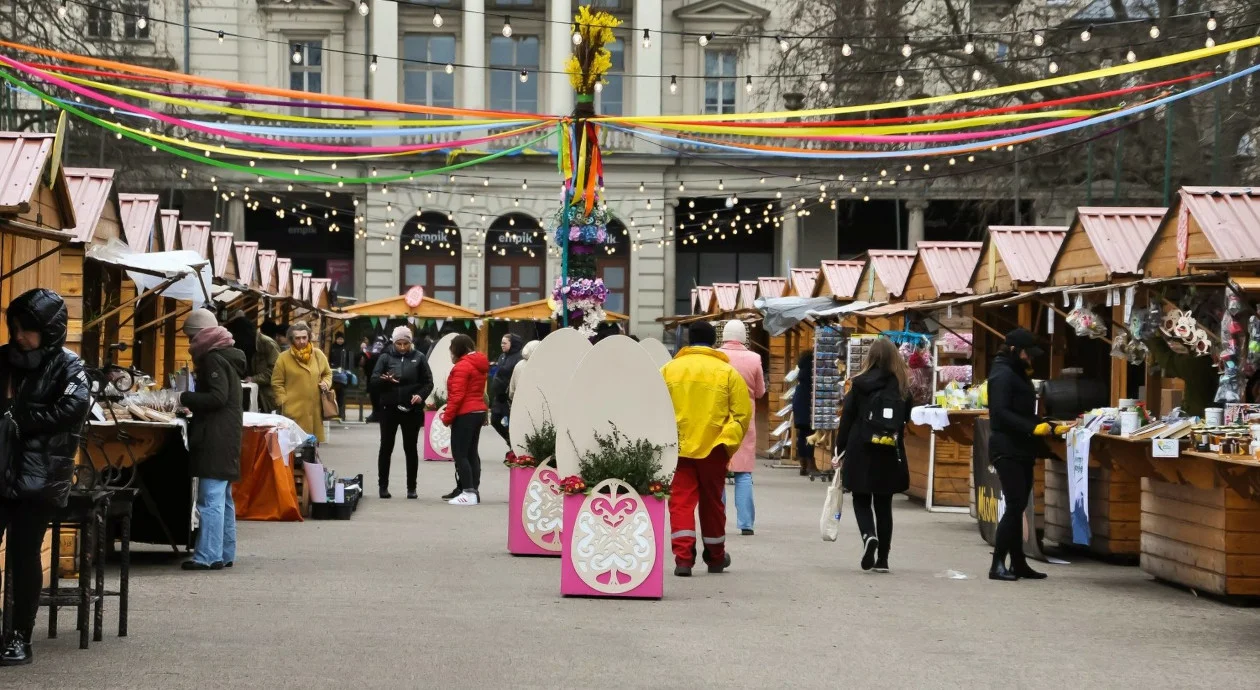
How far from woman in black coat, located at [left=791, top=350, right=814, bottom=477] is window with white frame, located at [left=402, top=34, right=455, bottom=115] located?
3287 cm

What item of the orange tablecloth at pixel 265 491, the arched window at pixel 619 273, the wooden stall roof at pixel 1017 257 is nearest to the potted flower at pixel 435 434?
the wooden stall roof at pixel 1017 257

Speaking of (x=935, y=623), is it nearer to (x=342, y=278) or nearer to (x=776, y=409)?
(x=776, y=409)

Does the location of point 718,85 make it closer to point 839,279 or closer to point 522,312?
point 522,312

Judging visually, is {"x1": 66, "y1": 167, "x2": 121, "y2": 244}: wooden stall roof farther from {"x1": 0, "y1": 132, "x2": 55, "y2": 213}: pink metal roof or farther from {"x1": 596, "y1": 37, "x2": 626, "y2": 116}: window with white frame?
{"x1": 596, "y1": 37, "x2": 626, "y2": 116}: window with white frame

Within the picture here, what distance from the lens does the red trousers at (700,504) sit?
12477 millimetres

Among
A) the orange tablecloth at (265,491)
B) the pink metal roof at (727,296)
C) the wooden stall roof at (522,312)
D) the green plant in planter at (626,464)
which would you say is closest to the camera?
the green plant in planter at (626,464)

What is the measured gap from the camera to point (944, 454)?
19.7 meters

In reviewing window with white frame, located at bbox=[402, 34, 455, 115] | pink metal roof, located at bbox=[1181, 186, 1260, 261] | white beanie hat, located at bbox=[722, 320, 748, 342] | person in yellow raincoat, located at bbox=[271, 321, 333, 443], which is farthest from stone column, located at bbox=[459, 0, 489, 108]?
pink metal roof, located at bbox=[1181, 186, 1260, 261]

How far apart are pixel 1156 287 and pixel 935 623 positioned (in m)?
4.26

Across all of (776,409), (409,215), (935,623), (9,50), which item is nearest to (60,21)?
(9,50)

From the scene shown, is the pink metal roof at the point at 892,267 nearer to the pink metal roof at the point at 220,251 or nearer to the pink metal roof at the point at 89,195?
the pink metal roof at the point at 220,251

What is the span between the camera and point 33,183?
36.4ft

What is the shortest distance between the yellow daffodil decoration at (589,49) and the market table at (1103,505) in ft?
19.4

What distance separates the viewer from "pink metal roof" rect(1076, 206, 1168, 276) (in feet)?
51.4
